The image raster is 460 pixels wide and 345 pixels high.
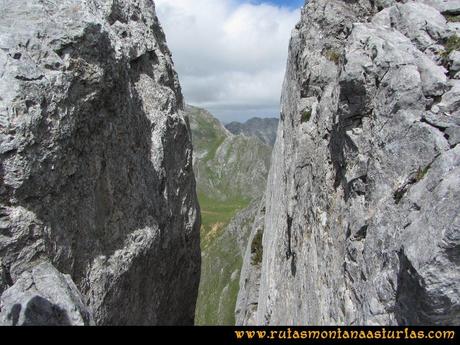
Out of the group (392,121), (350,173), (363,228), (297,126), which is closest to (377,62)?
(392,121)

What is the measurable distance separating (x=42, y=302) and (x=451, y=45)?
18.6m

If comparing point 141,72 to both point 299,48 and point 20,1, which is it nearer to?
point 20,1

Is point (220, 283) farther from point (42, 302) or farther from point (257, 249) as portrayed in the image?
point (42, 302)

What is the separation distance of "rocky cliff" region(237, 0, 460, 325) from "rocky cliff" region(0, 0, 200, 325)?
9167mm

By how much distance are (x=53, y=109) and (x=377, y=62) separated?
14126 millimetres

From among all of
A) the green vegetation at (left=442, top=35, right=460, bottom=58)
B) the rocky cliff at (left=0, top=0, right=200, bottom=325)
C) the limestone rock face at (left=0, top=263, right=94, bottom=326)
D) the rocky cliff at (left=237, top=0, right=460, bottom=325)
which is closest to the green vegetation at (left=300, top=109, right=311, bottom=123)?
the rocky cliff at (left=237, top=0, right=460, bottom=325)

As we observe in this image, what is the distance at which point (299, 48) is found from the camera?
3017cm

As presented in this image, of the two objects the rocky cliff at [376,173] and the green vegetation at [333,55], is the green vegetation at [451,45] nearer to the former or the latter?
the rocky cliff at [376,173]

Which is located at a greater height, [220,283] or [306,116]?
[306,116]

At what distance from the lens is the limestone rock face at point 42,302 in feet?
43.6

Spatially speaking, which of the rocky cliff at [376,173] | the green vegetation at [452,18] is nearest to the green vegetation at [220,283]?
Answer: the rocky cliff at [376,173]

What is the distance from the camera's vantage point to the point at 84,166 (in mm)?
19172

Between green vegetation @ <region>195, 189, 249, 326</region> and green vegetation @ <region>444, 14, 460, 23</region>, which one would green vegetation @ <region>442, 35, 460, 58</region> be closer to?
green vegetation @ <region>444, 14, 460, 23</region>
